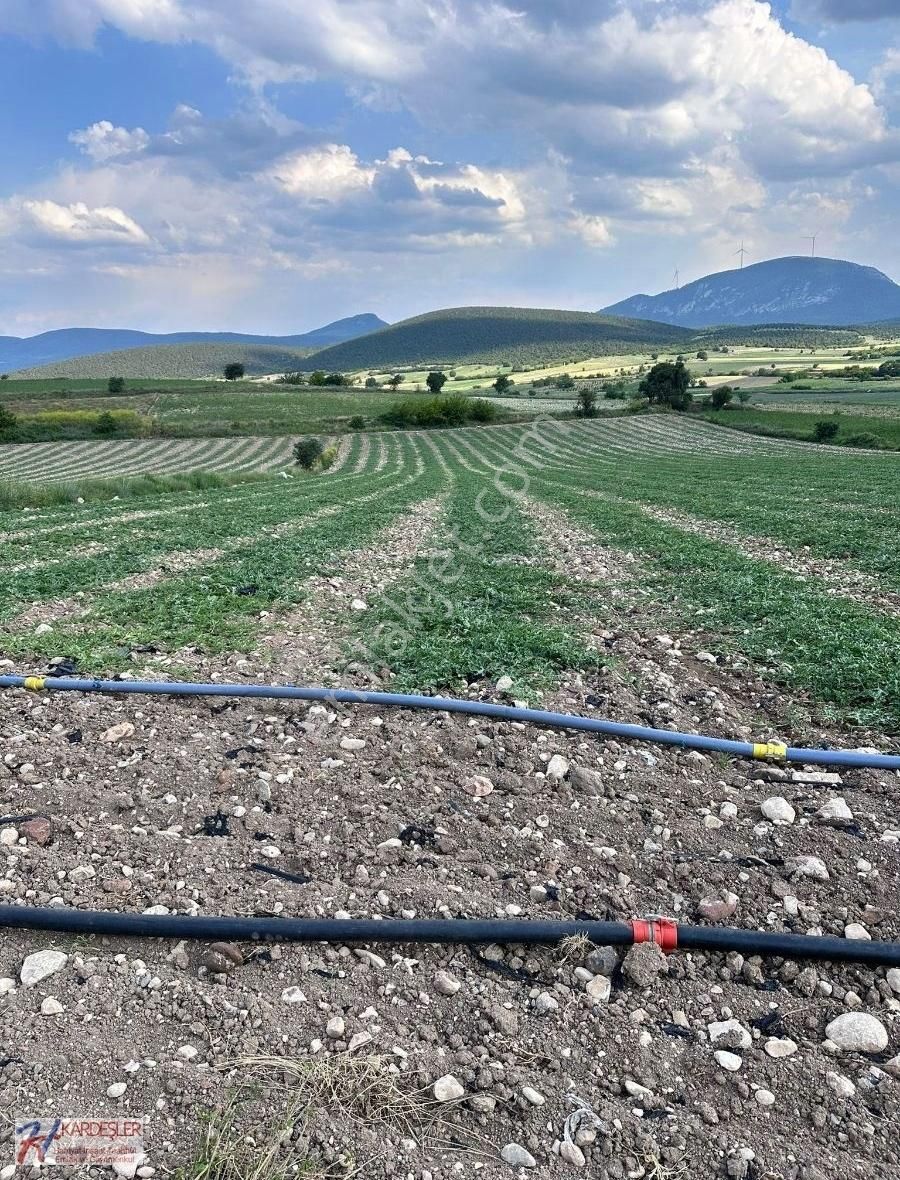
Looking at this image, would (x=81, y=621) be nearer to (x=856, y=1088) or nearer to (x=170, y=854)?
(x=170, y=854)

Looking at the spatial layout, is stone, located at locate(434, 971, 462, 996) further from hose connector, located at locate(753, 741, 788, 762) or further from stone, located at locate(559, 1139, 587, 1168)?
hose connector, located at locate(753, 741, 788, 762)

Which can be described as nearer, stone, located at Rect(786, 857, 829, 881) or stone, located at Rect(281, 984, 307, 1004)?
stone, located at Rect(281, 984, 307, 1004)

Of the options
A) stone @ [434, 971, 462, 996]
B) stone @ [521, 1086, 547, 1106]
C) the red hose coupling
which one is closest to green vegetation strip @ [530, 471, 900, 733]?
the red hose coupling

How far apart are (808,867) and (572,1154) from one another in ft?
7.70

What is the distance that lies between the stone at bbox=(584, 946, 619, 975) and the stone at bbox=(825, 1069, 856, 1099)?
3.20 ft

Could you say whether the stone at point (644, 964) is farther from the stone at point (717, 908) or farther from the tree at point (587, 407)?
the tree at point (587, 407)

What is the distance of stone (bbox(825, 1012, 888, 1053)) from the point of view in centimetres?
308

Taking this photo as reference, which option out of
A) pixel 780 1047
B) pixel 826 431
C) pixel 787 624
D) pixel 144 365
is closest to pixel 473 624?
pixel 787 624

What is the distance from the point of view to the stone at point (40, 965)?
3.33 metres

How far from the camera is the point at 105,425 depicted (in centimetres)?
7619

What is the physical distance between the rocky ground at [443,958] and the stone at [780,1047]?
24 mm

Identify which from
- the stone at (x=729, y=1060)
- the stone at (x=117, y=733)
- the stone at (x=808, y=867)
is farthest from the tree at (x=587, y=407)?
the stone at (x=729, y=1060)

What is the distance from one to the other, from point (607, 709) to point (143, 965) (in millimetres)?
4177

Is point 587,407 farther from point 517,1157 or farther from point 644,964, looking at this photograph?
point 517,1157
